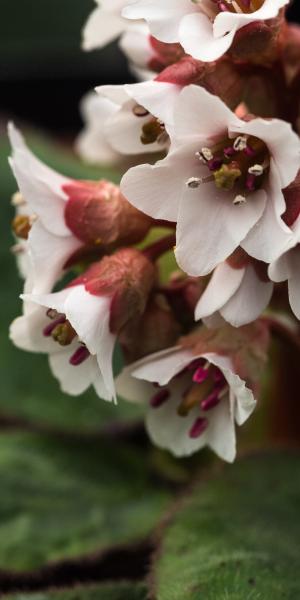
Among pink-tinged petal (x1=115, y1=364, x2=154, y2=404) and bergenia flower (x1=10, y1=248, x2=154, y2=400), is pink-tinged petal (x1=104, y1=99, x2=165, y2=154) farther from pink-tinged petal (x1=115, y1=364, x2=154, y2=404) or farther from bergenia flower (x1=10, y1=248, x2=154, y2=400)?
pink-tinged petal (x1=115, y1=364, x2=154, y2=404)

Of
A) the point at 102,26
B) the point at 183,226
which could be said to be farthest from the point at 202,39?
the point at 102,26

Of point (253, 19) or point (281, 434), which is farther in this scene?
point (281, 434)

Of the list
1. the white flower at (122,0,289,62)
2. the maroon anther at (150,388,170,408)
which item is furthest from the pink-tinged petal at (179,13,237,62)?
the maroon anther at (150,388,170,408)

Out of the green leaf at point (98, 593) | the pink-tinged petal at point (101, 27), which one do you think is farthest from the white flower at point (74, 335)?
the pink-tinged petal at point (101, 27)

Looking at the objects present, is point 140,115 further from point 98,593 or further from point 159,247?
point 98,593

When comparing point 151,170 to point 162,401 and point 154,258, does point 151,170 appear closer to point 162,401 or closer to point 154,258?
point 154,258

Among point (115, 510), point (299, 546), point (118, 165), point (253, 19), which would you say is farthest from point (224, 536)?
point (118, 165)

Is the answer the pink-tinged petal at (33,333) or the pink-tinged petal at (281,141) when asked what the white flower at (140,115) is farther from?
the pink-tinged petal at (33,333)
